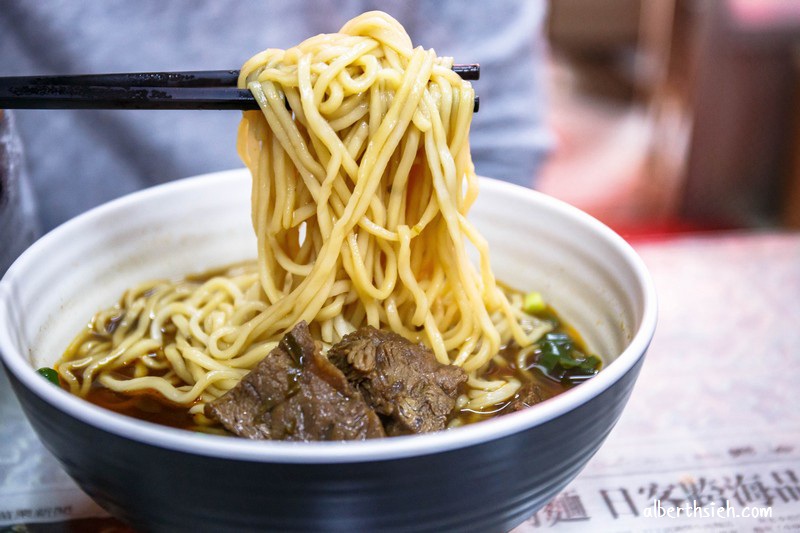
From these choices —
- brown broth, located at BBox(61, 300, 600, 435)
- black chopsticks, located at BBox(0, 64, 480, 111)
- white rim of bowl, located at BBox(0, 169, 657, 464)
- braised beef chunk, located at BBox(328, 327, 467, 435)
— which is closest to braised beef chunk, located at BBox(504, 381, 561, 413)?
brown broth, located at BBox(61, 300, 600, 435)

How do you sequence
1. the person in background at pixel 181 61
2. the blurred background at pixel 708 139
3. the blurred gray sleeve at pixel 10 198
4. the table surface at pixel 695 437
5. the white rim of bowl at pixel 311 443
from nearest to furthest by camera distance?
the white rim of bowl at pixel 311 443, the table surface at pixel 695 437, the blurred gray sleeve at pixel 10 198, the person in background at pixel 181 61, the blurred background at pixel 708 139

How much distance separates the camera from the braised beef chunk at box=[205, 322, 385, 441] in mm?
1155

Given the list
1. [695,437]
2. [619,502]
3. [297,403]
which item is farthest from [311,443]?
[695,437]

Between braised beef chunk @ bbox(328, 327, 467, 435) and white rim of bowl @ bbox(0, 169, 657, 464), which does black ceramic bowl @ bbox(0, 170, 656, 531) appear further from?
braised beef chunk @ bbox(328, 327, 467, 435)

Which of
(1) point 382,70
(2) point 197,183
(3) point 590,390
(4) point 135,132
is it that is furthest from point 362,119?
(4) point 135,132

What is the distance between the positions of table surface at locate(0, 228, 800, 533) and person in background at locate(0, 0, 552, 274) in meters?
0.87

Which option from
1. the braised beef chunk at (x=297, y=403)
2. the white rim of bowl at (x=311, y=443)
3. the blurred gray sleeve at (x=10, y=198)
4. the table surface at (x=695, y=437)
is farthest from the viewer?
the blurred gray sleeve at (x=10, y=198)

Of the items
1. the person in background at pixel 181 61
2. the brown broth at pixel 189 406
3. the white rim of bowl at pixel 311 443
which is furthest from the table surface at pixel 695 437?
the person in background at pixel 181 61

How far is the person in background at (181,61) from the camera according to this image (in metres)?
2.34

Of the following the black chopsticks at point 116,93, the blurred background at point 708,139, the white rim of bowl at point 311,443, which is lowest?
the blurred background at point 708,139

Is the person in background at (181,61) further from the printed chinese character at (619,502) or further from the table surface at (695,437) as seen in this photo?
the printed chinese character at (619,502)

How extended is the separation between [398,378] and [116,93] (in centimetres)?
70

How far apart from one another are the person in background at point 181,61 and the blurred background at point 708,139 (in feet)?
4.22

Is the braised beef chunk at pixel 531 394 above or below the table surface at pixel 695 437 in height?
above
